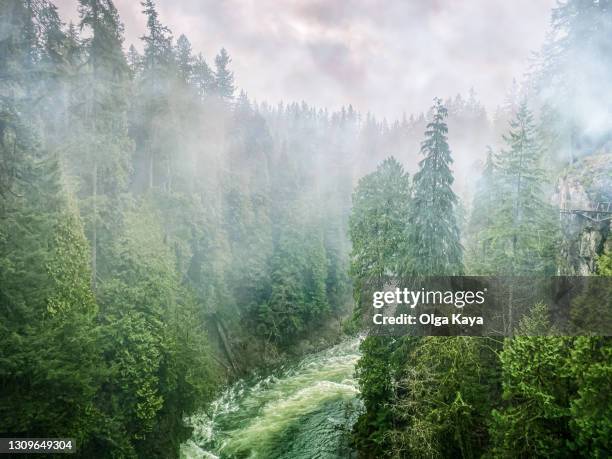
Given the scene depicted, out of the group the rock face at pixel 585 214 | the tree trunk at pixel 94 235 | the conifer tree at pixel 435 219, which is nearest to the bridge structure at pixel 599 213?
the rock face at pixel 585 214

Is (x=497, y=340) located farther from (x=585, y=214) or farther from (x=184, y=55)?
(x=184, y=55)

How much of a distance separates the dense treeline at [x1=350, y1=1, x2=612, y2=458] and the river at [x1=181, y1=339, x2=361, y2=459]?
3534 mm

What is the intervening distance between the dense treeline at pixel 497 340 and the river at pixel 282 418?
3.53 metres

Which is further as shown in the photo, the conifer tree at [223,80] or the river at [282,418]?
the conifer tree at [223,80]

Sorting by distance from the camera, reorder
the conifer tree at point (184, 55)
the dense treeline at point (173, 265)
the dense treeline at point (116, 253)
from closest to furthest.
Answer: the dense treeline at point (173, 265) < the dense treeline at point (116, 253) < the conifer tree at point (184, 55)

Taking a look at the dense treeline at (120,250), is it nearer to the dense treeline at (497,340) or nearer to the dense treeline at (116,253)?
the dense treeline at (116,253)

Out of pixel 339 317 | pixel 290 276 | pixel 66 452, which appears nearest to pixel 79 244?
pixel 66 452

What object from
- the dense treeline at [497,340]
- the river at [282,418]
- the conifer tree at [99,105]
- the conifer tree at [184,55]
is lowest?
the river at [282,418]

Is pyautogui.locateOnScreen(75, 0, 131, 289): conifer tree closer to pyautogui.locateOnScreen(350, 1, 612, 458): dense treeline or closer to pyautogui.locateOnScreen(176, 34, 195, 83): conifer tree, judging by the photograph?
pyautogui.locateOnScreen(350, 1, 612, 458): dense treeline

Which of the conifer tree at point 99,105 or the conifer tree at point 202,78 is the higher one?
the conifer tree at point 202,78

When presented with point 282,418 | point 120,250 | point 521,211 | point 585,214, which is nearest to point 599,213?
point 585,214

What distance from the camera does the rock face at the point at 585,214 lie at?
548 inches

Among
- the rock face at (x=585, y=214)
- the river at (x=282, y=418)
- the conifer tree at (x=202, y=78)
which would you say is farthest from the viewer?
the conifer tree at (x=202, y=78)

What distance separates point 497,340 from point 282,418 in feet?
50.5
